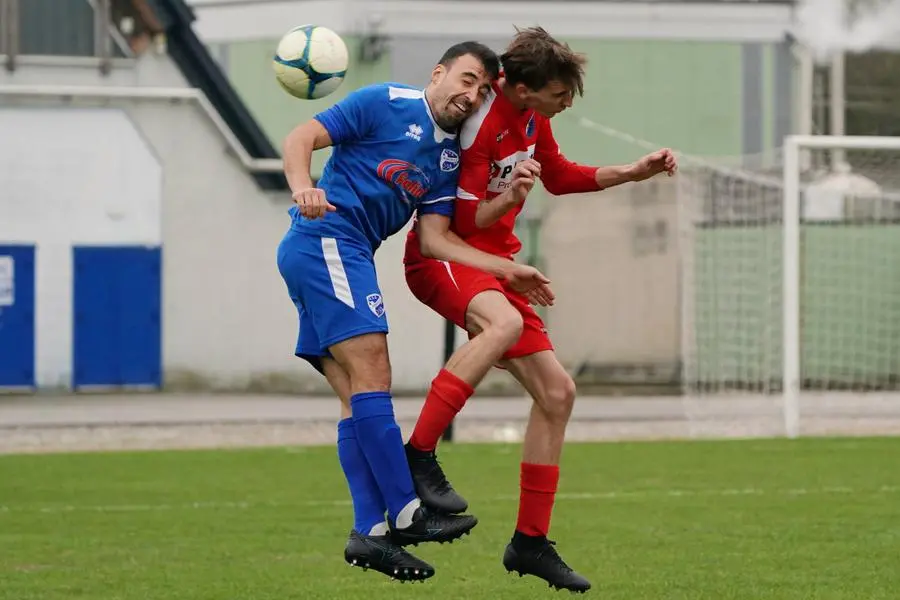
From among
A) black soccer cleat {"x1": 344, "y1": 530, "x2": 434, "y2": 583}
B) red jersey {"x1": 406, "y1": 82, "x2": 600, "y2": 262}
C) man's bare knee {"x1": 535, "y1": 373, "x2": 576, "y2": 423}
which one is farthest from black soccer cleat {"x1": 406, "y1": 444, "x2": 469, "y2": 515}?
red jersey {"x1": 406, "y1": 82, "x2": 600, "y2": 262}

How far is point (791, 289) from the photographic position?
1758cm

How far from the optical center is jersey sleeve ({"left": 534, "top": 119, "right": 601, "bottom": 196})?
8.07 meters

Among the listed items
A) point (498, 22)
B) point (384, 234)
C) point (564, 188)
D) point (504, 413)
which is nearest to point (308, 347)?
point (384, 234)

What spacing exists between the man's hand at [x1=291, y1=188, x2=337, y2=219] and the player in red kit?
0.89m

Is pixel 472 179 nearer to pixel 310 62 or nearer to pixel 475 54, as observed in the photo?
pixel 475 54

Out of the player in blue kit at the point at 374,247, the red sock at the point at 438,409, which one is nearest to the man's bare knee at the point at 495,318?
the player in blue kit at the point at 374,247

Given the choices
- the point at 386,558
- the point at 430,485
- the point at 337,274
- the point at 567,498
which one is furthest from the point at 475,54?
the point at 567,498

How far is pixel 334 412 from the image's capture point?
2336 cm

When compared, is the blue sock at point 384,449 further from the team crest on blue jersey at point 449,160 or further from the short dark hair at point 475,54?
the short dark hair at point 475,54

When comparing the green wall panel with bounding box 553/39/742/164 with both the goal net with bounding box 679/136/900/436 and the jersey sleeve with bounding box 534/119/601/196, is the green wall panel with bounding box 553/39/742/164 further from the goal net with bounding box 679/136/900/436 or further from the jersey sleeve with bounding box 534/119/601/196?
the jersey sleeve with bounding box 534/119/601/196

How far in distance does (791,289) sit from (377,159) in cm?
1078

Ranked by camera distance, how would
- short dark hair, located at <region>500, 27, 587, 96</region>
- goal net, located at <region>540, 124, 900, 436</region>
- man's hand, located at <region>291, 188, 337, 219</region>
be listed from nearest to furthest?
man's hand, located at <region>291, 188, 337, 219</region>
short dark hair, located at <region>500, 27, 587, 96</region>
goal net, located at <region>540, 124, 900, 436</region>

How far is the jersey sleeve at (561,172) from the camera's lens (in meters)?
8.07

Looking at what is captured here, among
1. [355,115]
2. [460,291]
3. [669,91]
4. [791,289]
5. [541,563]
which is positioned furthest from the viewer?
[669,91]
